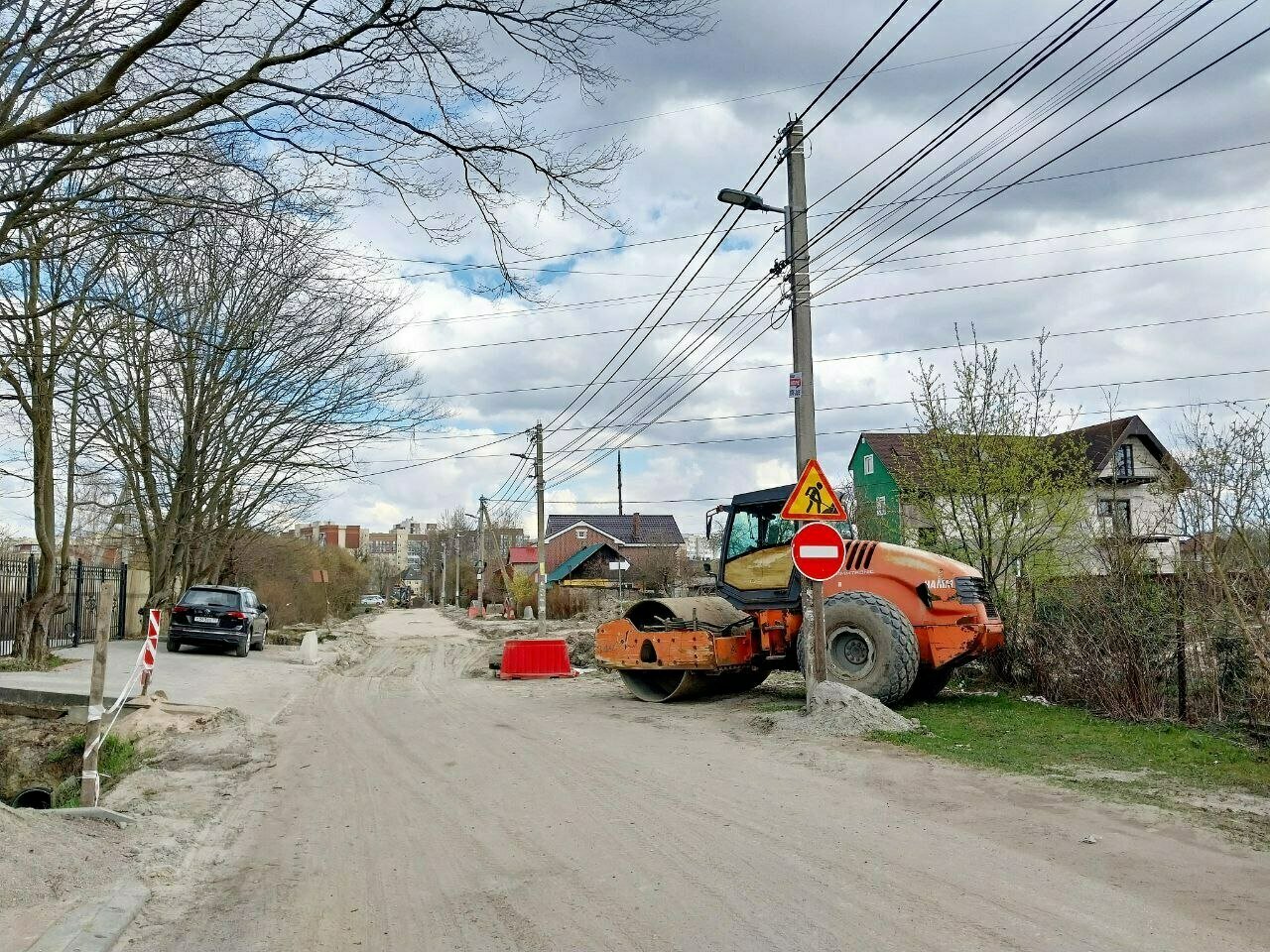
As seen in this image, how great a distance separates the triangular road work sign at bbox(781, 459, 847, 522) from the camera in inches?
500

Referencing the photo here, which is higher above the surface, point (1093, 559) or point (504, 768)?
point (1093, 559)

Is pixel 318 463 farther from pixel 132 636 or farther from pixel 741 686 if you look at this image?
pixel 741 686

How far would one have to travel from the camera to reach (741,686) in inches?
641

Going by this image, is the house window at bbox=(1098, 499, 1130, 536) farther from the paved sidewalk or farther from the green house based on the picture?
the paved sidewalk

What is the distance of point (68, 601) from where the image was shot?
25.5 meters

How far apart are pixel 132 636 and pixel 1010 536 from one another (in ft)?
84.9

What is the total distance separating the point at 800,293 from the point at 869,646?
4.69 meters

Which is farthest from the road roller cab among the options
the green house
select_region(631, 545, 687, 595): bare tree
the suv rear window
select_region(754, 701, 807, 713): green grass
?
select_region(631, 545, 687, 595): bare tree

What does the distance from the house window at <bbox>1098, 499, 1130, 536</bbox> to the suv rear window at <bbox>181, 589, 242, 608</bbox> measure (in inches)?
808

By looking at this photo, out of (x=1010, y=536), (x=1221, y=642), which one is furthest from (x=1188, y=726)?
(x=1010, y=536)

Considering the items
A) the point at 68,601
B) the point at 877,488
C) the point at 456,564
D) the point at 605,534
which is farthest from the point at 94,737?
the point at 456,564

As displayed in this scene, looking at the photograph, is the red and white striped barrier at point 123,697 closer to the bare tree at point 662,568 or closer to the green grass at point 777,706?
the green grass at point 777,706

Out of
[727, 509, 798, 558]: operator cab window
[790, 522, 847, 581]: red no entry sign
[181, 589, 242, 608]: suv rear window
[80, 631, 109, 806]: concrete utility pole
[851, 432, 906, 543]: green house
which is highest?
[851, 432, 906, 543]: green house

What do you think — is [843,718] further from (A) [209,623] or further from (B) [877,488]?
(B) [877,488]
